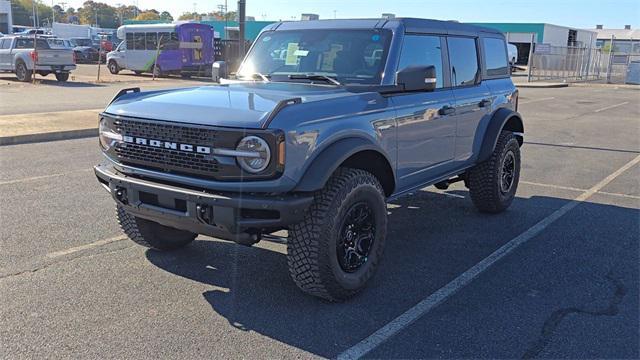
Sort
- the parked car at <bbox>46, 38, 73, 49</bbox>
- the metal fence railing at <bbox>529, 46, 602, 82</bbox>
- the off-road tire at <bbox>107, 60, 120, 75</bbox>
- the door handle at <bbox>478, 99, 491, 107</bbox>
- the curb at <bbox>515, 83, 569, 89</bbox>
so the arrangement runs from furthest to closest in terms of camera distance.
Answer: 1. the metal fence railing at <bbox>529, 46, 602, 82</bbox>
2. the curb at <bbox>515, 83, 569, 89</bbox>
3. the off-road tire at <bbox>107, 60, 120, 75</bbox>
4. the parked car at <bbox>46, 38, 73, 49</bbox>
5. the door handle at <bbox>478, 99, 491, 107</bbox>

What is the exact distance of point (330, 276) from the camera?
3.91m

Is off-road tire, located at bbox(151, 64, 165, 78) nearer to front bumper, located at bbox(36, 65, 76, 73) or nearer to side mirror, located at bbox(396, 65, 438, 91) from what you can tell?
front bumper, located at bbox(36, 65, 76, 73)

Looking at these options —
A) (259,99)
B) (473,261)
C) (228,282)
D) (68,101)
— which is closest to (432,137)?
(473,261)

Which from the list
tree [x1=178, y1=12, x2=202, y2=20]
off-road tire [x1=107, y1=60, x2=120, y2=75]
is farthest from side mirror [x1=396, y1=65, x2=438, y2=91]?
tree [x1=178, y1=12, x2=202, y2=20]

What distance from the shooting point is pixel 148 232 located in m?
4.80

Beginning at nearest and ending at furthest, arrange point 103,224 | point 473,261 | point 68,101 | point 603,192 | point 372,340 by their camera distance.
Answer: point 372,340 < point 473,261 < point 103,224 < point 603,192 < point 68,101

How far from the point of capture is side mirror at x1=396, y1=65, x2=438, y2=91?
4.49 metres

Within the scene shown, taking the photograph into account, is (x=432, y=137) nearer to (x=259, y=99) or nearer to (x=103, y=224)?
(x=259, y=99)

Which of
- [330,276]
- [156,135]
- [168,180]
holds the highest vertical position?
[156,135]

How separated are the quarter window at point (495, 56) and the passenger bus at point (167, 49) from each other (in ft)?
84.4

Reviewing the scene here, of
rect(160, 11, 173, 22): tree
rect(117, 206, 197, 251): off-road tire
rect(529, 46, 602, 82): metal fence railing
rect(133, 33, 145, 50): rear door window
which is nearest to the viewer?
rect(117, 206, 197, 251): off-road tire

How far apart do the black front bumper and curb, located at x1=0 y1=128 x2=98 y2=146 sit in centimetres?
770

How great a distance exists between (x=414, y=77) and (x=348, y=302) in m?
1.76

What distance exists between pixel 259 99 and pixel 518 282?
8.02 feet
